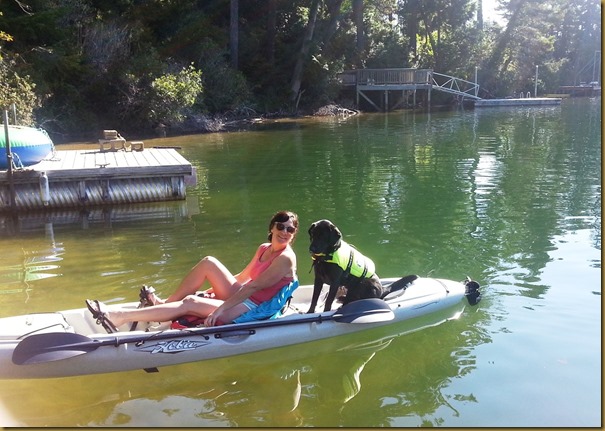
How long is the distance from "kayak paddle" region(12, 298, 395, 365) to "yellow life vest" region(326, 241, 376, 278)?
380mm

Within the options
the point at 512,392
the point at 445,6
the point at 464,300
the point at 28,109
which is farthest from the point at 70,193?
the point at 445,6

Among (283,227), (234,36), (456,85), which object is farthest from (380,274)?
(456,85)

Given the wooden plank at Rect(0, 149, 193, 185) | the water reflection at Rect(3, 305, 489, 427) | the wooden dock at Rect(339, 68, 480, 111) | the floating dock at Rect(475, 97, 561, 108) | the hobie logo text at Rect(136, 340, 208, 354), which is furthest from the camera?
the floating dock at Rect(475, 97, 561, 108)

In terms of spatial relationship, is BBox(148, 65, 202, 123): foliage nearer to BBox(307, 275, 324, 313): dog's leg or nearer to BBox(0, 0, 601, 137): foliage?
BBox(0, 0, 601, 137): foliage

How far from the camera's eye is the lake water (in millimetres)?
5578

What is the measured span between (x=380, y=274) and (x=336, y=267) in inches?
109

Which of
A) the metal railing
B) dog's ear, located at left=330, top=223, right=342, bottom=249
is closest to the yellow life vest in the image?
dog's ear, located at left=330, top=223, right=342, bottom=249

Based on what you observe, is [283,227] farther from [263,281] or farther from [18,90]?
[18,90]

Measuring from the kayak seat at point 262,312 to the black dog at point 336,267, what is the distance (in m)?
0.30

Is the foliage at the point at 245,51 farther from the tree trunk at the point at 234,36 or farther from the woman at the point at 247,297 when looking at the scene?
the woman at the point at 247,297

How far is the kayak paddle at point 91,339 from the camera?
552 cm

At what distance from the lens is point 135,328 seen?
614cm

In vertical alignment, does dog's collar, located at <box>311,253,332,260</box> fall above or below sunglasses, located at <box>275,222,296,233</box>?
below

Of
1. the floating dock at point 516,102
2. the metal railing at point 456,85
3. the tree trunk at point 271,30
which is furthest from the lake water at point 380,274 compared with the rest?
the floating dock at point 516,102
